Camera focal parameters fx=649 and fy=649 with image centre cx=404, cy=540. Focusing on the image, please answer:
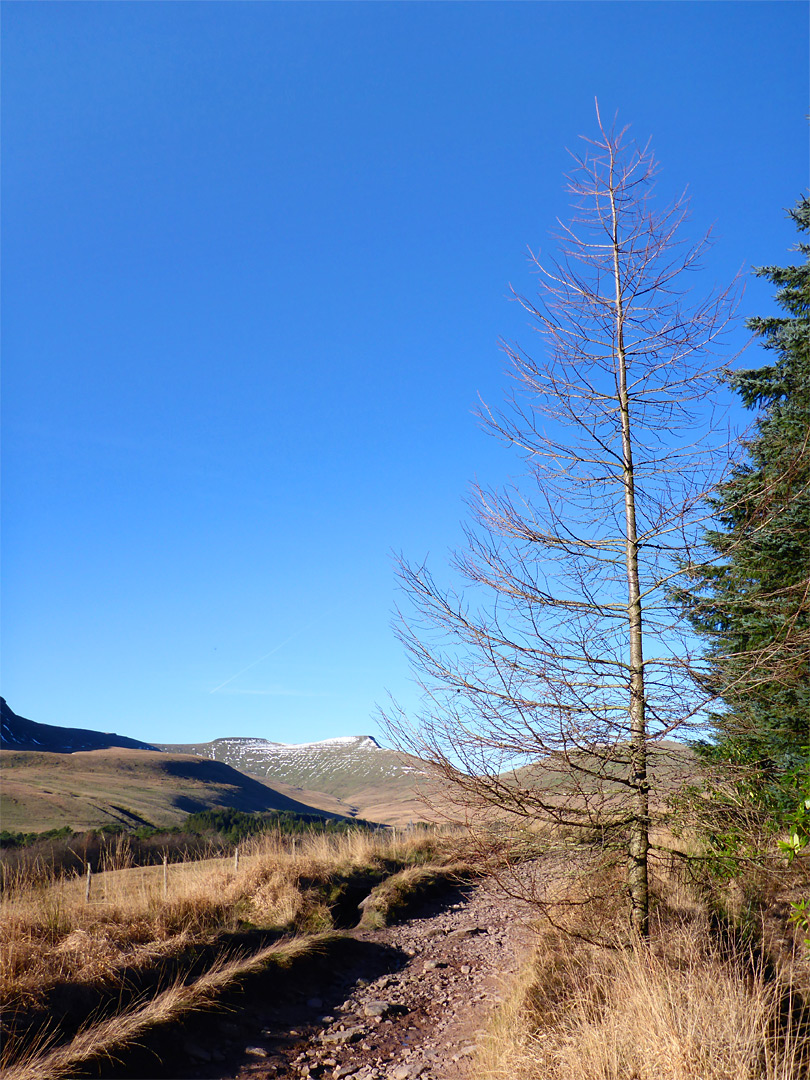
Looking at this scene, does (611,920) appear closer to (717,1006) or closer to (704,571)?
(717,1006)

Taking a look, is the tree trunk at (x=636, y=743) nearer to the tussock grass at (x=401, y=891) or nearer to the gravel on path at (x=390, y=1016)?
the gravel on path at (x=390, y=1016)

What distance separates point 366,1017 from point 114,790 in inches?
3001

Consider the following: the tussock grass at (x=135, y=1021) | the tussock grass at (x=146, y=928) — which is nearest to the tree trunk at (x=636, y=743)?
the tussock grass at (x=146, y=928)

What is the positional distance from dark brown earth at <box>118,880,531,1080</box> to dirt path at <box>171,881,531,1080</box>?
0.01 metres

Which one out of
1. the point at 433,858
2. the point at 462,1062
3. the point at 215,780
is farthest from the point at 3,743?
the point at 462,1062

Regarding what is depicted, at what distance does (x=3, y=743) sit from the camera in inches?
4847

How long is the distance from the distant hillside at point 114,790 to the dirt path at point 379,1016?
44.1m

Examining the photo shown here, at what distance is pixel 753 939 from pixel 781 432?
6439 mm

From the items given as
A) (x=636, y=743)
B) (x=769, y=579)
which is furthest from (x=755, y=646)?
(x=769, y=579)

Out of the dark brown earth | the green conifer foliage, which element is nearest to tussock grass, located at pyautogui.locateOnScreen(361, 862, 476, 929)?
the dark brown earth

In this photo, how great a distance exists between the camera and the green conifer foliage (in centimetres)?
513

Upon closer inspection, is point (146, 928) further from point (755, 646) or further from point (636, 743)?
point (755, 646)

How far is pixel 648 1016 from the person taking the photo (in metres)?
4.09

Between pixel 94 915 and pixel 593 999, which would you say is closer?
pixel 593 999
